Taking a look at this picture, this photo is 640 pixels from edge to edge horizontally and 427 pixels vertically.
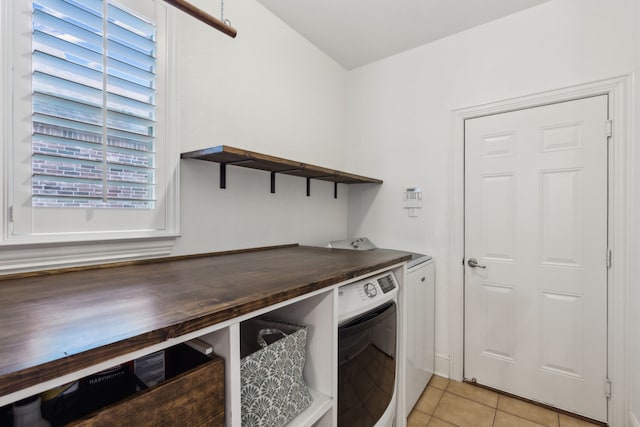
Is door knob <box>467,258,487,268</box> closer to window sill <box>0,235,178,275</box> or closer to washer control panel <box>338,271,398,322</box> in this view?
washer control panel <box>338,271,398,322</box>

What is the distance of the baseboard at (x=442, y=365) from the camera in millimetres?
2279

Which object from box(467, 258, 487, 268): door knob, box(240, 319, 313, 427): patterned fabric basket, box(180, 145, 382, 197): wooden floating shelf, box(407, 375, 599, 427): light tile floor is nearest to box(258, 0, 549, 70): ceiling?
box(180, 145, 382, 197): wooden floating shelf

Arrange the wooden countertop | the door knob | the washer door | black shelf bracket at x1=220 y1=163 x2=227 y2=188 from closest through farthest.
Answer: the wooden countertop < the washer door < black shelf bracket at x1=220 y1=163 x2=227 y2=188 < the door knob

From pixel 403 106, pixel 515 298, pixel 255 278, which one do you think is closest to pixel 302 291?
pixel 255 278

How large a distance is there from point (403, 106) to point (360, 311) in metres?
1.89

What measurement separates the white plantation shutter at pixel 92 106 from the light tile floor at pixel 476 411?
2024 millimetres

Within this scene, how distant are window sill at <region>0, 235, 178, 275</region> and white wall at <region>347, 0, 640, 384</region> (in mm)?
1746

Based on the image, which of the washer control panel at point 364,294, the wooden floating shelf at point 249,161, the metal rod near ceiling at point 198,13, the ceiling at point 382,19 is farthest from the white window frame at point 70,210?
the ceiling at point 382,19

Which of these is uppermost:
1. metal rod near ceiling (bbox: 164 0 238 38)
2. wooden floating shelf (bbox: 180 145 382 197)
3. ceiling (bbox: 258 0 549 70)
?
ceiling (bbox: 258 0 549 70)

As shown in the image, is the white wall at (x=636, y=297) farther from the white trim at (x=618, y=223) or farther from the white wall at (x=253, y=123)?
the white wall at (x=253, y=123)

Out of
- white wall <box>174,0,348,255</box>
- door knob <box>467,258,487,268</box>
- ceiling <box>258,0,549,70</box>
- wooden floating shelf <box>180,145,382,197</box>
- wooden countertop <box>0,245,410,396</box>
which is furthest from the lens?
door knob <box>467,258,487,268</box>

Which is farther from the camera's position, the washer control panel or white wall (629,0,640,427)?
white wall (629,0,640,427)

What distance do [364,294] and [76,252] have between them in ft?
3.89

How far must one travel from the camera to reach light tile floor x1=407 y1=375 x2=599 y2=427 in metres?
1.80
